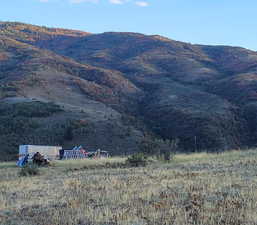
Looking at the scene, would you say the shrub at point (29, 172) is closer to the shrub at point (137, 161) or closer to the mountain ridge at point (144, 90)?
the shrub at point (137, 161)

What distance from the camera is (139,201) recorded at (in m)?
10.1

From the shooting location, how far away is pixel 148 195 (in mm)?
10773

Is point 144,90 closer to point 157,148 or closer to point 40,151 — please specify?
point 40,151

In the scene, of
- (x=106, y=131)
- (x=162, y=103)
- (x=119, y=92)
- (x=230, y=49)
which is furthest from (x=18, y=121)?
(x=230, y=49)

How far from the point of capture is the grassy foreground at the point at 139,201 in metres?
8.32

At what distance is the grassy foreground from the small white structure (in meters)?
17.8

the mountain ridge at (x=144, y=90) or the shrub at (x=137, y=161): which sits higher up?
the mountain ridge at (x=144, y=90)

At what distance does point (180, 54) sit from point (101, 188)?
116181 mm

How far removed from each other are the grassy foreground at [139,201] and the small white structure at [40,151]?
17.8m

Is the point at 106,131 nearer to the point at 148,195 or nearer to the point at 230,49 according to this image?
the point at 148,195

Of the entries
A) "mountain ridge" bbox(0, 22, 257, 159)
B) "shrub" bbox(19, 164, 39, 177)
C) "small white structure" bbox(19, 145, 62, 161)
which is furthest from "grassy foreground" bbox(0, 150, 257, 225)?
"mountain ridge" bbox(0, 22, 257, 159)

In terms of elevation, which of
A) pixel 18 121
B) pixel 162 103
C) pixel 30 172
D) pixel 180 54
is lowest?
pixel 30 172

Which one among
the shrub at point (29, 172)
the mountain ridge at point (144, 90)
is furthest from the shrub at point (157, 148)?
the mountain ridge at point (144, 90)

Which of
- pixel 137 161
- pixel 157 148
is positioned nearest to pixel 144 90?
pixel 157 148
